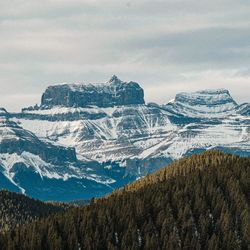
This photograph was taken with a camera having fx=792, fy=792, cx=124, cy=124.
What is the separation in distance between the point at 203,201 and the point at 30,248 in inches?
1981

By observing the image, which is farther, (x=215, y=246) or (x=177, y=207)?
(x=177, y=207)

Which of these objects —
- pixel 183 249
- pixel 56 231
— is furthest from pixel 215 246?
pixel 56 231

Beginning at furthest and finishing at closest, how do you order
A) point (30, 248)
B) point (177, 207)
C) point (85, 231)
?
point (177, 207), point (85, 231), point (30, 248)

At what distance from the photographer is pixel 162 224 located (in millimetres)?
181250

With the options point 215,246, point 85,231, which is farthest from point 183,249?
point 85,231

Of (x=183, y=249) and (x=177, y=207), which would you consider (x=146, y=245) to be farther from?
(x=177, y=207)

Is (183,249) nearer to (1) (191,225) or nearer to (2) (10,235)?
(1) (191,225)

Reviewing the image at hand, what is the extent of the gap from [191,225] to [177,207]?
1212cm

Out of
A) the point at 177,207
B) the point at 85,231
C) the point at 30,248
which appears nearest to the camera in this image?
the point at 30,248

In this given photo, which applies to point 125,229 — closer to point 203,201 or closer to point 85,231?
point 85,231

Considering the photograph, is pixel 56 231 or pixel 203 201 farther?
pixel 203 201

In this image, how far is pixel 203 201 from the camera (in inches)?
7633

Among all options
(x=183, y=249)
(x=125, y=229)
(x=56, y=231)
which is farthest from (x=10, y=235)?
(x=183, y=249)

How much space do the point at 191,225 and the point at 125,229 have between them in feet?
50.6
